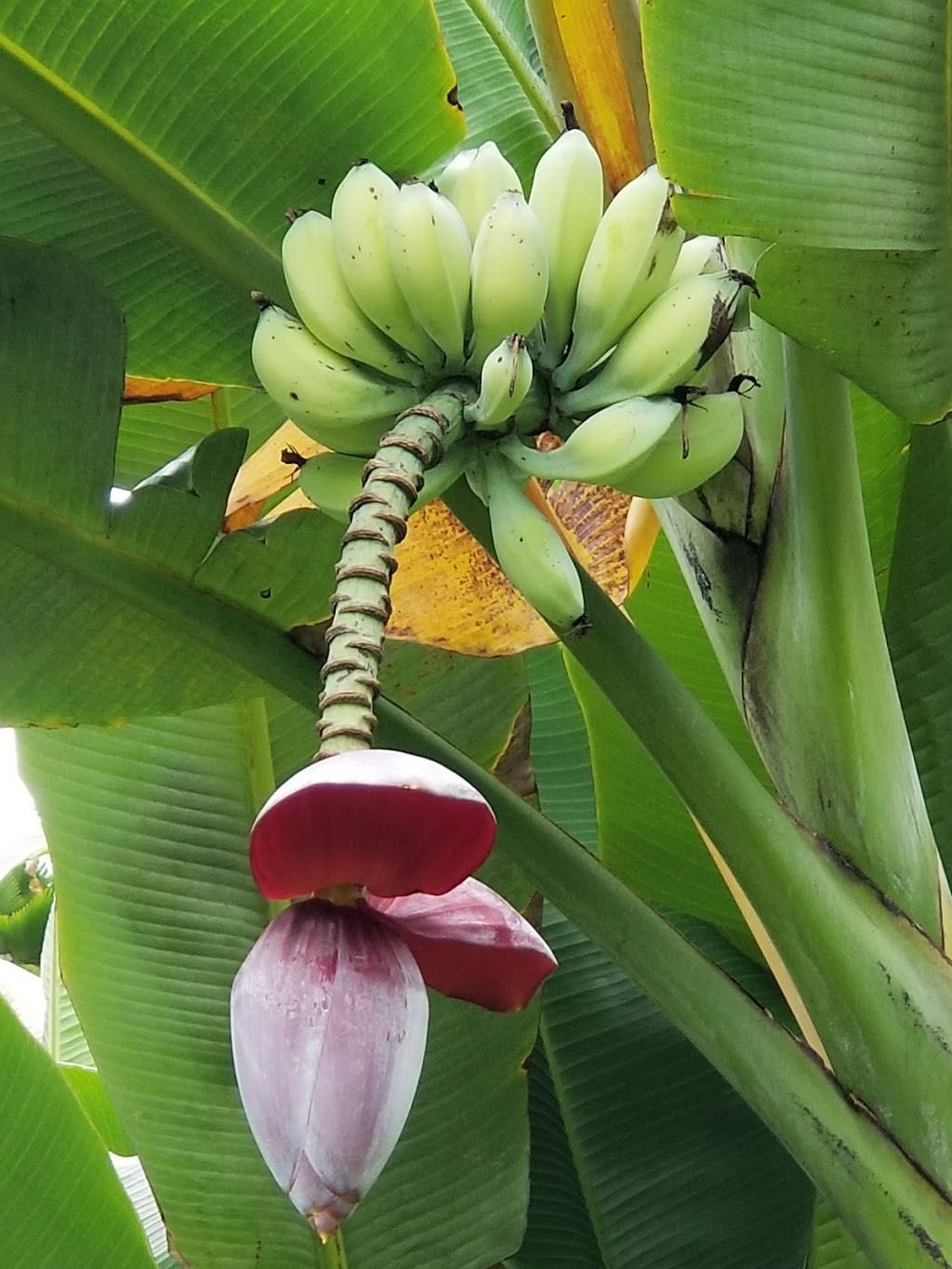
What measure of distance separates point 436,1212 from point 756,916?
413mm

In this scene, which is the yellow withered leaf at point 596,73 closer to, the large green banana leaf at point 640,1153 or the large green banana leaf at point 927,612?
the large green banana leaf at point 927,612

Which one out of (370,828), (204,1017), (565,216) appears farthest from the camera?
(204,1017)

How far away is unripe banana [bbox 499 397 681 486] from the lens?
489mm

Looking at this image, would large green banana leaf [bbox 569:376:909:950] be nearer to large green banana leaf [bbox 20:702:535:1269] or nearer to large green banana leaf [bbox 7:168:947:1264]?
large green banana leaf [bbox 20:702:535:1269]

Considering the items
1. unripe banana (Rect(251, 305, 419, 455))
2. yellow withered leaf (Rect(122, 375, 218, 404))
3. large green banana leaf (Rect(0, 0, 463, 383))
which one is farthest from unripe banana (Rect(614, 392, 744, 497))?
yellow withered leaf (Rect(122, 375, 218, 404))

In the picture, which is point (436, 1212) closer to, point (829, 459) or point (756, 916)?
point (756, 916)

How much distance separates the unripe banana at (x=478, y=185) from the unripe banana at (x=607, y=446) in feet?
0.39

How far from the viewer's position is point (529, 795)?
0.83 metres

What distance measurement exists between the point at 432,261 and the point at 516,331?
4 centimetres

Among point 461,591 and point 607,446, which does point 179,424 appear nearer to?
point 461,591

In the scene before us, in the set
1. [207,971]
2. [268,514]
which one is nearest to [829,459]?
[268,514]

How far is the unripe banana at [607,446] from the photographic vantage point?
19.2 inches

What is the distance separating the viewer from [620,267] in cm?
53

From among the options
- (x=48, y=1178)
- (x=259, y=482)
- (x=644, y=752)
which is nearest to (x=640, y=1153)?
(x=644, y=752)
